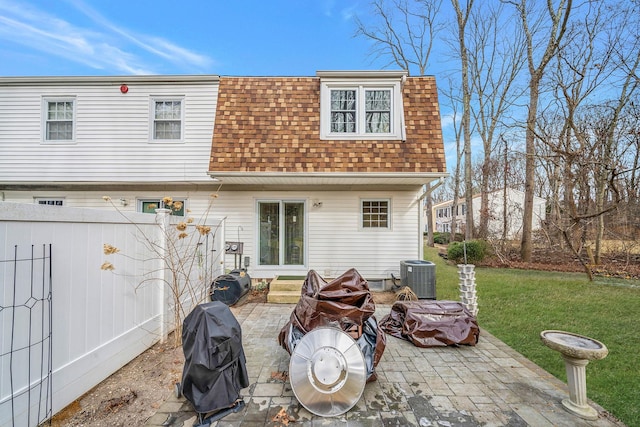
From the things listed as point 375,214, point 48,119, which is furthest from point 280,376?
point 48,119

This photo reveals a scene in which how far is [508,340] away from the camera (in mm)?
4328

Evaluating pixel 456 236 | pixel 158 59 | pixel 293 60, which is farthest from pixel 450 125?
pixel 158 59

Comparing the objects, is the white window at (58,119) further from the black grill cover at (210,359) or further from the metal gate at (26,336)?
the black grill cover at (210,359)

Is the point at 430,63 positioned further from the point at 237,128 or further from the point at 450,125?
the point at 237,128

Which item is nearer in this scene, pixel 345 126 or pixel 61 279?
pixel 61 279

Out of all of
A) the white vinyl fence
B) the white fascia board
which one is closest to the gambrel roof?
the white fascia board

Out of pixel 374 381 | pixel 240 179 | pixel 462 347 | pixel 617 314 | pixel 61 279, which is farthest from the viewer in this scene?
pixel 240 179

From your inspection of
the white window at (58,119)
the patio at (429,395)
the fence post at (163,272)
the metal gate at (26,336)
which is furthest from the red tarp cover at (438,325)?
the white window at (58,119)

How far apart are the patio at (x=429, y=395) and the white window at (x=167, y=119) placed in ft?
20.2

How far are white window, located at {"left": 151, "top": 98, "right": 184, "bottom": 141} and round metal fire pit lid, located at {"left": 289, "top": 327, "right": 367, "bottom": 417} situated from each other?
7051 mm

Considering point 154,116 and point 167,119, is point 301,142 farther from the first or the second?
point 154,116

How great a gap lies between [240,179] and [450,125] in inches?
692

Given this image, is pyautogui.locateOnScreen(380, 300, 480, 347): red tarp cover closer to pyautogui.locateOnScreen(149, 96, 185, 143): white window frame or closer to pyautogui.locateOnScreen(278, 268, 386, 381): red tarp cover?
pyautogui.locateOnScreen(278, 268, 386, 381): red tarp cover

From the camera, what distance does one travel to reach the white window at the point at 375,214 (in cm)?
738
